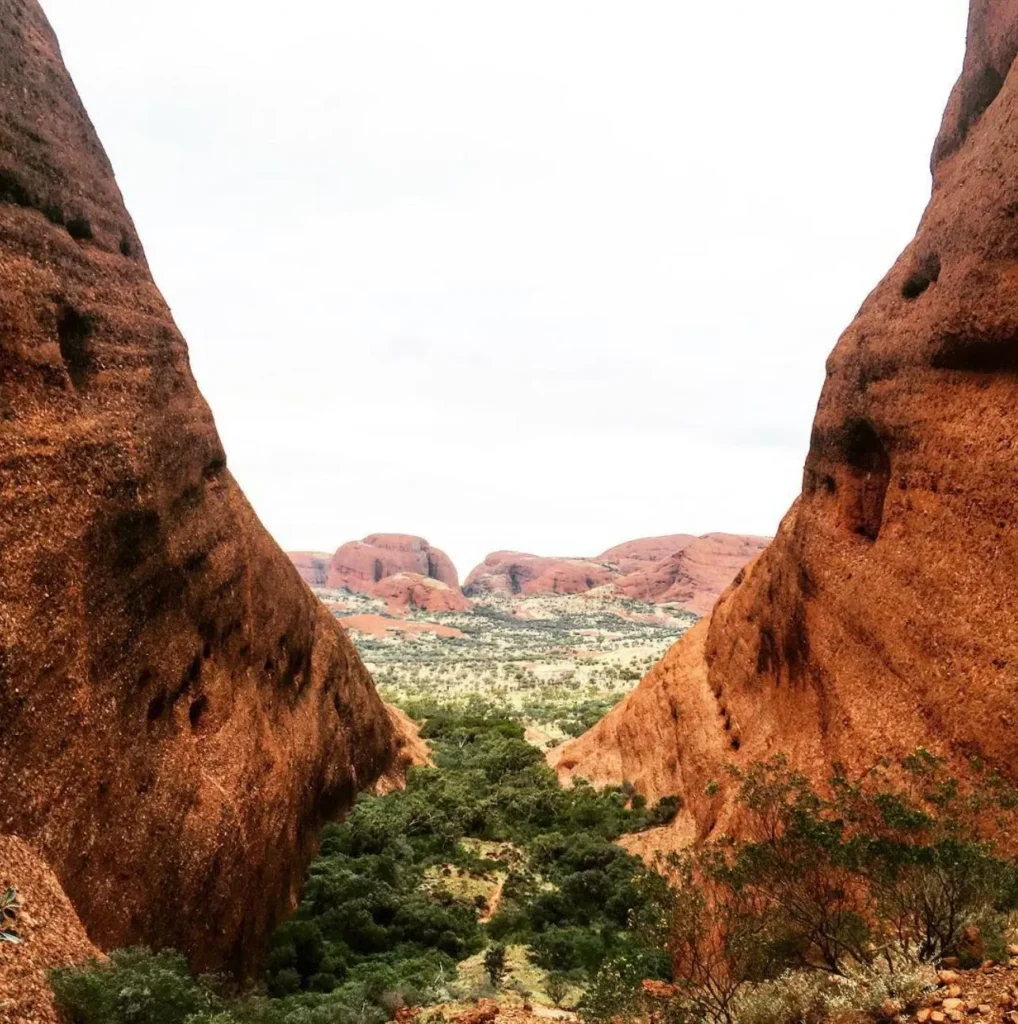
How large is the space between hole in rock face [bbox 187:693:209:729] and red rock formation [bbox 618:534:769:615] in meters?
124

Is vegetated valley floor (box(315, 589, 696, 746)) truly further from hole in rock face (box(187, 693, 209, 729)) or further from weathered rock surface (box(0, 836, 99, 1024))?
weathered rock surface (box(0, 836, 99, 1024))

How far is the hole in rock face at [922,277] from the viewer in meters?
14.7

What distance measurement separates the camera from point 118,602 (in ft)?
36.6

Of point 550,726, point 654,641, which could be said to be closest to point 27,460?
point 550,726

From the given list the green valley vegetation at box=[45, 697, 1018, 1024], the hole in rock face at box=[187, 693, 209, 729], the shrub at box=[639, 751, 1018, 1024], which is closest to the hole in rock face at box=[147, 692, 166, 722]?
the hole in rock face at box=[187, 693, 209, 729]

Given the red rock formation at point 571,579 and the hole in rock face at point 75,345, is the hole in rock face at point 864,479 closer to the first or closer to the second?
the hole in rock face at point 75,345

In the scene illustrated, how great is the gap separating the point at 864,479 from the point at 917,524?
3.25 meters

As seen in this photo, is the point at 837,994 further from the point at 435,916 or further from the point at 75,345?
the point at 75,345

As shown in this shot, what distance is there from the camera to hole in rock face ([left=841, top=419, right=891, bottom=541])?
52.1 feet

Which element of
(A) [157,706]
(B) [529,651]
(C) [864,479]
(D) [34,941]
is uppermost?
(C) [864,479]

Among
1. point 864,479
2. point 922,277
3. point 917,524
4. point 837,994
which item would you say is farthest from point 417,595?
point 837,994

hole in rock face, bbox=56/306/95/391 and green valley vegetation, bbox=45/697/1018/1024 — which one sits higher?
hole in rock face, bbox=56/306/95/391

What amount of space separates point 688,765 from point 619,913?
621 cm

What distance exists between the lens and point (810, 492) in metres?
18.9
